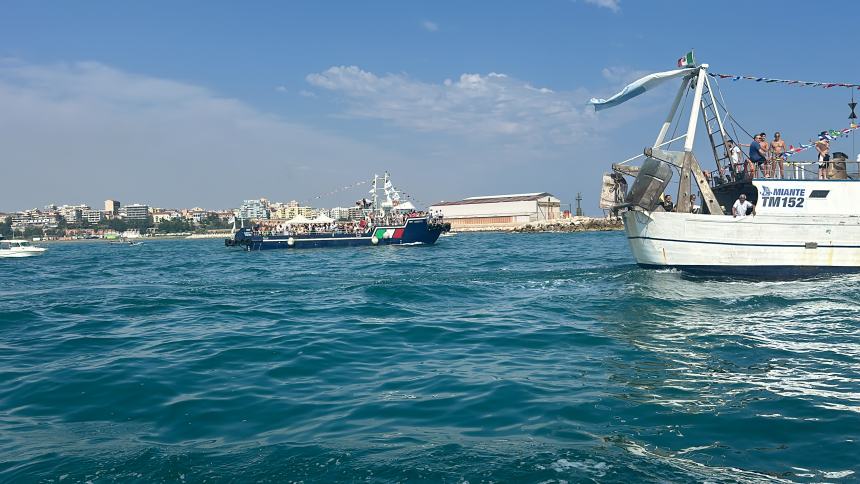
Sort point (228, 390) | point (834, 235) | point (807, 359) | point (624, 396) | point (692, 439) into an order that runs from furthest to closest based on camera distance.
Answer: point (834, 235)
point (807, 359)
point (228, 390)
point (624, 396)
point (692, 439)

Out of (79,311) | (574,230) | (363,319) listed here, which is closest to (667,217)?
(363,319)

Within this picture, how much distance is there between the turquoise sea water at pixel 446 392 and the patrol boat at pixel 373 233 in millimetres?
42366

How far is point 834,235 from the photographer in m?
18.4

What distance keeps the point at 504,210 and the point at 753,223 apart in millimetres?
101742

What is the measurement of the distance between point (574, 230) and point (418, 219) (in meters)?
51.9

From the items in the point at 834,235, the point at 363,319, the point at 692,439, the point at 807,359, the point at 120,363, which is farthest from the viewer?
the point at 834,235

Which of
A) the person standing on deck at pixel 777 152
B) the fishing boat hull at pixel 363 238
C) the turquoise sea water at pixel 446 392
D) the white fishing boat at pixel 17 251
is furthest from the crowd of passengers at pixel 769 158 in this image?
the white fishing boat at pixel 17 251

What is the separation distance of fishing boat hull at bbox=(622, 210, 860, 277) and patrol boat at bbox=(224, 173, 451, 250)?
38.4 m

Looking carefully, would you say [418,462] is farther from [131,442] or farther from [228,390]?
[228,390]

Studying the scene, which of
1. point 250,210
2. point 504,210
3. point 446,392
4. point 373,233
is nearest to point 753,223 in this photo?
point 446,392

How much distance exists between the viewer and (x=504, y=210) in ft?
394

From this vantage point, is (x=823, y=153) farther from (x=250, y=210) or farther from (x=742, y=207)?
(x=250, y=210)

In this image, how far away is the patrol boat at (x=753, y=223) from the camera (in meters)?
18.5

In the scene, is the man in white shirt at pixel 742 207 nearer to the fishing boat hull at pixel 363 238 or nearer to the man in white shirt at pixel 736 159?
the man in white shirt at pixel 736 159
